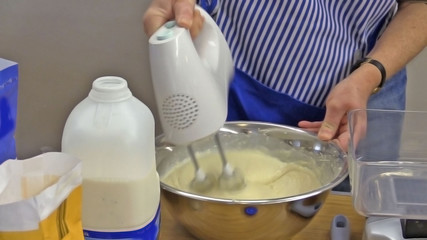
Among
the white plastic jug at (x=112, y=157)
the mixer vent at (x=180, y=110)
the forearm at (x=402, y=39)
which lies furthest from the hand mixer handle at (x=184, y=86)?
the forearm at (x=402, y=39)

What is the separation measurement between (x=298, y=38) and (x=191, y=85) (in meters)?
0.40

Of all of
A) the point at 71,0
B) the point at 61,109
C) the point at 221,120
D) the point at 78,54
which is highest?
the point at 221,120

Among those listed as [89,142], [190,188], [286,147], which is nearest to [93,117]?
[89,142]

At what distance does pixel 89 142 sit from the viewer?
24.6 inches

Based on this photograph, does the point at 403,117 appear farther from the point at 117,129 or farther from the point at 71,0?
the point at 71,0

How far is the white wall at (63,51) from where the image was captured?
7.27 ft

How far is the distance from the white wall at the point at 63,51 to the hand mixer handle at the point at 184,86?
54.7 inches

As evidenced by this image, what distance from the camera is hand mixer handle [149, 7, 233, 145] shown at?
76cm

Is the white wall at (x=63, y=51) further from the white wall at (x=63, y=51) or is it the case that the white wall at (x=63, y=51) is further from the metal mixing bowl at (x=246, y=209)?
the metal mixing bowl at (x=246, y=209)

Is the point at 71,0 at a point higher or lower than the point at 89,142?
lower

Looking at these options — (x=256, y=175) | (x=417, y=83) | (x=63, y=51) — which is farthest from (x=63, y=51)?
(x=256, y=175)

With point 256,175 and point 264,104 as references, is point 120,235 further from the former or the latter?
point 264,104

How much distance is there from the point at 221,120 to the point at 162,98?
102 millimetres

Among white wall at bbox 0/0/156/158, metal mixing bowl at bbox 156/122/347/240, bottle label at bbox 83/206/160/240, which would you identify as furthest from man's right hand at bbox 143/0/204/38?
white wall at bbox 0/0/156/158
